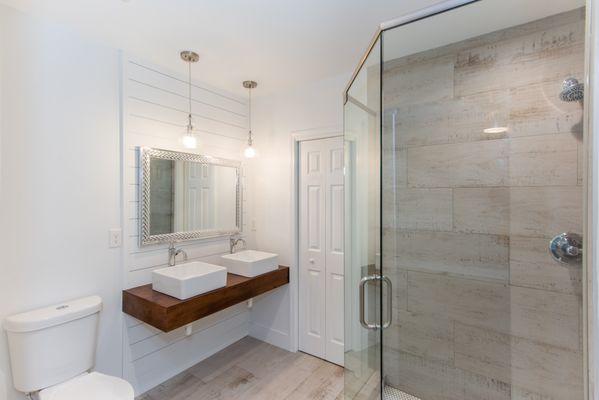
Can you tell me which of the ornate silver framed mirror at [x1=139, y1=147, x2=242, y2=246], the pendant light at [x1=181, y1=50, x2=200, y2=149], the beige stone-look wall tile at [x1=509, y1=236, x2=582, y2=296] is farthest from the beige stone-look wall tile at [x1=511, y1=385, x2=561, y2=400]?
the pendant light at [x1=181, y1=50, x2=200, y2=149]

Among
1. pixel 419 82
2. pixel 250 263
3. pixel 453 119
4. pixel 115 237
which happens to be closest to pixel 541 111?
pixel 453 119

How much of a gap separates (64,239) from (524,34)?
2.92 m

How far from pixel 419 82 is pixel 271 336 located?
2.54m

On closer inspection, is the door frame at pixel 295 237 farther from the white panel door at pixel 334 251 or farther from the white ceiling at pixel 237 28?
the white ceiling at pixel 237 28

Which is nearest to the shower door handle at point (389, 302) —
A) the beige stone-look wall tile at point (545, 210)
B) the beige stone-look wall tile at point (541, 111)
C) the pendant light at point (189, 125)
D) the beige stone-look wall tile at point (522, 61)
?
the beige stone-look wall tile at point (545, 210)

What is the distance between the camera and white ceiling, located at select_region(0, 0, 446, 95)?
1.54 m

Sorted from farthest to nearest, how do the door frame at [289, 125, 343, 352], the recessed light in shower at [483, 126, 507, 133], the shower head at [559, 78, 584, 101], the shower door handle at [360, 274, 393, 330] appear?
the door frame at [289, 125, 343, 352]
the shower door handle at [360, 274, 393, 330]
the recessed light in shower at [483, 126, 507, 133]
the shower head at [559, 78, 584, 101]

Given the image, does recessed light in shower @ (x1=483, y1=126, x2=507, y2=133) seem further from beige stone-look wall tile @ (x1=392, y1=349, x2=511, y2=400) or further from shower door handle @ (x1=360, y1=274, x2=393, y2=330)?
beige stone-look wall tile @ (x1=392, y1=349, x2=511, y2=400)

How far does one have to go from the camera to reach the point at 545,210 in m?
1.58

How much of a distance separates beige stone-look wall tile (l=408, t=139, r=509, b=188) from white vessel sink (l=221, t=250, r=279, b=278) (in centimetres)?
133

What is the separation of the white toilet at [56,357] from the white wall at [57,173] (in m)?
0.12

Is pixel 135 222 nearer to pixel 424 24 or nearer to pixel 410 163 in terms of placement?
pixel 410 163

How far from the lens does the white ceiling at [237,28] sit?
5.07 feet

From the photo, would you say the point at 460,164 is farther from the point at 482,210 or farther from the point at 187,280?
the point at 187,280
